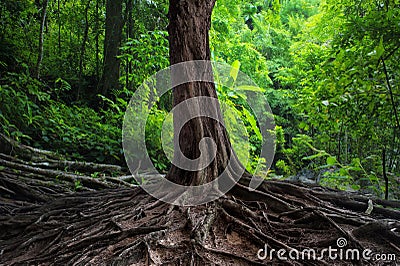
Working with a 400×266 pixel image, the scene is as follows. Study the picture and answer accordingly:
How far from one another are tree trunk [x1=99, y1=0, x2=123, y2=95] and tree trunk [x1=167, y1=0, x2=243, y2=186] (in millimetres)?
4843

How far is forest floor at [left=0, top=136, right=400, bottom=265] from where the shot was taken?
1.93 metres

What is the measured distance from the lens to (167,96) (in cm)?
722

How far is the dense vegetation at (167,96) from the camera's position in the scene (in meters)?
2.92

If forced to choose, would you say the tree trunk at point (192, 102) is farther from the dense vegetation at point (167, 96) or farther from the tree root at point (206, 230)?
the dense vegetation at point (167, 96)

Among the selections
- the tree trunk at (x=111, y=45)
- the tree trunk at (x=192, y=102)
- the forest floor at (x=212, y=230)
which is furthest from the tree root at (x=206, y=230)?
the tree trunk at (x=111, y=45)

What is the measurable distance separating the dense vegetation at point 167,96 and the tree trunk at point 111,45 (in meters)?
0.14

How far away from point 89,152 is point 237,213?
4.12 m

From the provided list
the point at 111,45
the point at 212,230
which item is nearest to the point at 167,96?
the point at 111,45

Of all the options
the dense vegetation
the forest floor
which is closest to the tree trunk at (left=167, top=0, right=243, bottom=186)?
the forest floor

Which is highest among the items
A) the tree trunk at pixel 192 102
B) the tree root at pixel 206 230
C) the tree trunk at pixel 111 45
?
the tree trunk at pixel 111 45

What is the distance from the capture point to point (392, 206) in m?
2.92

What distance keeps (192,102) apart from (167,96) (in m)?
4.65

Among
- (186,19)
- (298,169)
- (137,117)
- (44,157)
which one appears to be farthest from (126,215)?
(298,169)

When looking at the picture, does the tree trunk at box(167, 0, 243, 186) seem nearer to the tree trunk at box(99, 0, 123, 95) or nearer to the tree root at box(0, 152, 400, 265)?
the tree root at box(0, 152, 400, 265)
